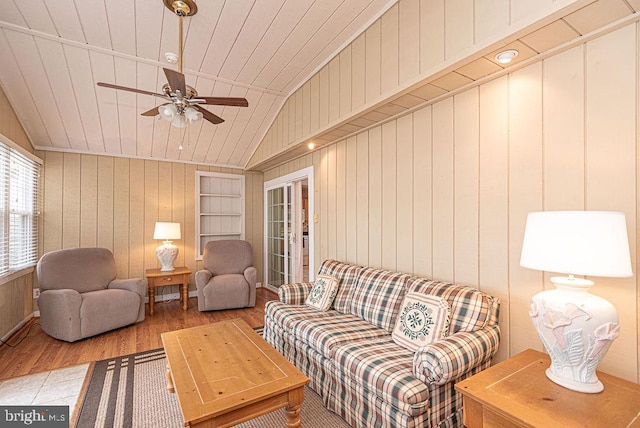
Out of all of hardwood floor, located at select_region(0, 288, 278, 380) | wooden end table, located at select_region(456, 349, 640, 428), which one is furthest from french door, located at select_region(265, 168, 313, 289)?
wooden end table, located at select_region(456, 349, 640, 428)

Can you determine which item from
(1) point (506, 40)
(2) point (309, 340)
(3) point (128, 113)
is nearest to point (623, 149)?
(1) point (506, 40)

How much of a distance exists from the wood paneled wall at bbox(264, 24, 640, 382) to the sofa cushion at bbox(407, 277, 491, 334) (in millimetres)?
186

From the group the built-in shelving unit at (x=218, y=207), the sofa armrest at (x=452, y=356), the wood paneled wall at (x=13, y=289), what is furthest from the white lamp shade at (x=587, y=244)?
the built-in shelving unit at (x=218, y=207)

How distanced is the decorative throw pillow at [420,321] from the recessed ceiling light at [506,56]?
154cm

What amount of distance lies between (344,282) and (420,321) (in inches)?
41.1

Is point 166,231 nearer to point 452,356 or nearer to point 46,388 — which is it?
point 46,388

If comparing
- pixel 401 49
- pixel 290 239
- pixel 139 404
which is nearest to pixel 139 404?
pixel 139 404

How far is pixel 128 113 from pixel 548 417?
4817 millimetres

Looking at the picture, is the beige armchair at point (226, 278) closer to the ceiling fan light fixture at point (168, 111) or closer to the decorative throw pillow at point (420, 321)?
the ceiling fan light fixture at point (168, 111)

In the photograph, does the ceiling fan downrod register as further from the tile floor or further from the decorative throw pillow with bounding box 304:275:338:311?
the tile floor

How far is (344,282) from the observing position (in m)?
2.97

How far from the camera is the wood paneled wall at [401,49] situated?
66.5 inches

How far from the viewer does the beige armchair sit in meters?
4.24

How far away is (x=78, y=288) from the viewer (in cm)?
362
